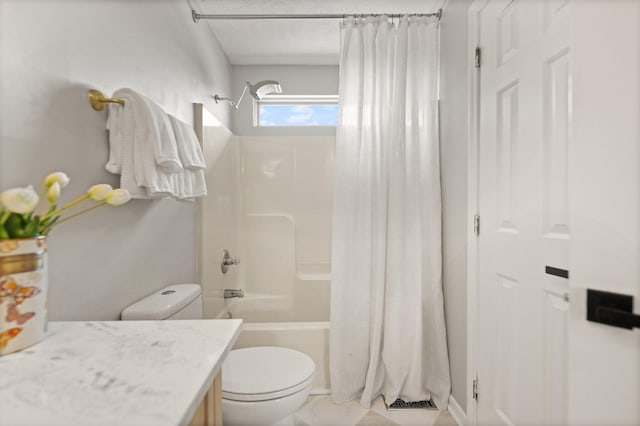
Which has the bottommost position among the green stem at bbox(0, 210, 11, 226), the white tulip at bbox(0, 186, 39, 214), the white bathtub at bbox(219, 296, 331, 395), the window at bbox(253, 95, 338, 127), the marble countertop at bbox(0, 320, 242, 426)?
the white bathtub at bbox(219, 296, 331, 395)

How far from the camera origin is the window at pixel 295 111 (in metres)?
3.14

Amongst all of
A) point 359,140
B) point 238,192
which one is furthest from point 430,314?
point 238,192

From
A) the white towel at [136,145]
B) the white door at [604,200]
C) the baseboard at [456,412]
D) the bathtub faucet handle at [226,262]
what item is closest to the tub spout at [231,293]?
the bathtub faucet handle at [226,262]

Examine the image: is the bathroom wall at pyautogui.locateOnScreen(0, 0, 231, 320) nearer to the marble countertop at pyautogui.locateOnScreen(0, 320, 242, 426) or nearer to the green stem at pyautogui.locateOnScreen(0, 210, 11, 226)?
the green stem at pyautogui.locateOnScreen(0, 210, 11, 226)

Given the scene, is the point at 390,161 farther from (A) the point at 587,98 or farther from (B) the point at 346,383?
(B) the point at 346,383

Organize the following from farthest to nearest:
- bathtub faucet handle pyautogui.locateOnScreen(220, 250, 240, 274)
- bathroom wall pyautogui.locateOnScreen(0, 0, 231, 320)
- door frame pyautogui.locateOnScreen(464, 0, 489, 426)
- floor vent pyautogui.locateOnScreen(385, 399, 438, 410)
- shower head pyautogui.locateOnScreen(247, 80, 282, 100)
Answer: bathtub faucet handle pyautogui.locateOnScreen(220, 250, 240, 274) → shower head pyautogui.locateOnScreen(247, 80, 282, 100) → floor vent pyautogui.locateOnScreen(385, 399, 438, 410) → door frame pyautogui.locateOnScreen(464, 0, 489, 426) → bathroom wall pyautogui.locateOnScreen(0, 0, 231, 320)

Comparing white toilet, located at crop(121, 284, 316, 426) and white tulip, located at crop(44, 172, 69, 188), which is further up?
white tulip, located at crop(44, 172, 69, 188)

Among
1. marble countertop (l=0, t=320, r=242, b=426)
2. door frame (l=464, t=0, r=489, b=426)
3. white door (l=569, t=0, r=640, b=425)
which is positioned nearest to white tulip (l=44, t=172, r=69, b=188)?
marble countertop (l=0, t=320, r=242, b=426)

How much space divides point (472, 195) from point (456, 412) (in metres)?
1.16

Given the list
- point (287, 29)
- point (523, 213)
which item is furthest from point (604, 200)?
point (287, 29)

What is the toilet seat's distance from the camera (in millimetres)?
1347

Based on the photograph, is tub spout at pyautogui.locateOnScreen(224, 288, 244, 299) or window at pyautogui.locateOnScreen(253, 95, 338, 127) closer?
tub spout at pyautogui.locateOnScreen(224, 288, 244, 299)

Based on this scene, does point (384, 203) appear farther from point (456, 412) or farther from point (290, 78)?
point (290, 78)

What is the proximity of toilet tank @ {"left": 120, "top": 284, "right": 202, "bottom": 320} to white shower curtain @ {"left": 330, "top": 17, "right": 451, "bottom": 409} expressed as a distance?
781 mm
